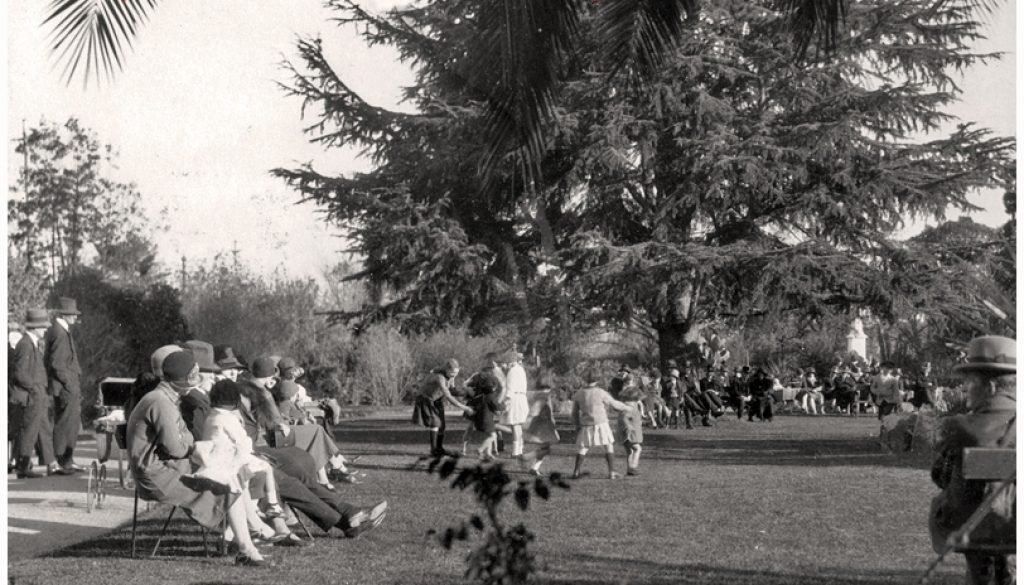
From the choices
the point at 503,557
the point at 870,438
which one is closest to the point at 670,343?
the point at 870,438

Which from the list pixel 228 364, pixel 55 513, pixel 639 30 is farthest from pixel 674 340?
pixel 639 30

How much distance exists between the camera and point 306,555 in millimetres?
8711

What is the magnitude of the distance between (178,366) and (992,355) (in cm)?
533

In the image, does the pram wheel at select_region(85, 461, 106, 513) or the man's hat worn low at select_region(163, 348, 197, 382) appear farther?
the pram wheel at select_region(85, 461, 106, 513)

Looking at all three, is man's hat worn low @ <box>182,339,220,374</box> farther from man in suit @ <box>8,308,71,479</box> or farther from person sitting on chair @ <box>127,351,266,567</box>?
man in suit @ <box>8,308,71,479</box>

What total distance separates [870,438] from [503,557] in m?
20.1

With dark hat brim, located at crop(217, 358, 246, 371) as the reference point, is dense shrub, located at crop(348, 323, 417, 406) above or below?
above

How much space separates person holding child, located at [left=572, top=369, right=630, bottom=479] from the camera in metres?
14.8

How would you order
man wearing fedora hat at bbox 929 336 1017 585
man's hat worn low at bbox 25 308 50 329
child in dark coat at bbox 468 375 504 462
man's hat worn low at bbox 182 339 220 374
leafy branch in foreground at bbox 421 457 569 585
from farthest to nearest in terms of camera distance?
child in dark coat at bbox 468 375 504 462, man's hat worn low at bbox 25 308 50 329, man's hat worn low at bbox 182 339 220 374, man wearing fedora hat at bbox 929 336 1017 585, leafy branch in foreground at bbox 421 457 569 585

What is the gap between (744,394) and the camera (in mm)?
34438

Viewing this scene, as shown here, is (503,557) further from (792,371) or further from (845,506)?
(792,371)

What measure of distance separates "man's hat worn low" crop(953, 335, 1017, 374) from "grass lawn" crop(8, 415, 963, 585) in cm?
215

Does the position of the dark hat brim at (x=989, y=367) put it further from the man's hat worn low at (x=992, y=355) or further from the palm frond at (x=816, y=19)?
the palm frond at (x=816, y=19)

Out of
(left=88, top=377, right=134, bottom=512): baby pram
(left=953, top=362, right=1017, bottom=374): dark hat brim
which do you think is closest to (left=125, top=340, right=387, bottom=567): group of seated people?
(left=88, top=377, right=134, bottom=512): baby pram
